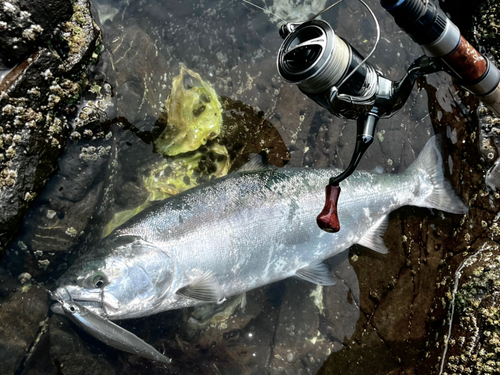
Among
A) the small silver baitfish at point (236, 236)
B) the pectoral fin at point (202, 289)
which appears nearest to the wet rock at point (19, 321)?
the small silver baitfish at point (236, 236)

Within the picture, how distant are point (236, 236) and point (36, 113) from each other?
1804 millimetres

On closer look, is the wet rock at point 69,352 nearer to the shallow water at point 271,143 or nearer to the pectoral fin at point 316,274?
the shallow water at point 271,143

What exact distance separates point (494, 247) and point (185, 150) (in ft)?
9.97

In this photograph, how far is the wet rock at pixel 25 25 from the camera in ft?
8.09

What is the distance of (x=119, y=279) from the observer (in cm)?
279

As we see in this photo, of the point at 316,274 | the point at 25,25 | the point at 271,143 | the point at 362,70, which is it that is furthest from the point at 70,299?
the point at 362,70

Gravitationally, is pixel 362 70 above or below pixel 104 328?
above

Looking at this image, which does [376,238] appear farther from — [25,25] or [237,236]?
[25,25]

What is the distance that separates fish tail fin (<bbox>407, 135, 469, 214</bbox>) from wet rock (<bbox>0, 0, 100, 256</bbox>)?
10.4 ft

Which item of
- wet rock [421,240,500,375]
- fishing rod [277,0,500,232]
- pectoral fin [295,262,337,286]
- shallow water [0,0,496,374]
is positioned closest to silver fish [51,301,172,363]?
shallow water [0,0,496,374]

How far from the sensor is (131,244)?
289cm

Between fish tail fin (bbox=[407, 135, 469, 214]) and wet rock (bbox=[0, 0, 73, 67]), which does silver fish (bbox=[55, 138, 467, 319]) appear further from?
wet rock (bbox=[0, 0, 73, 67])

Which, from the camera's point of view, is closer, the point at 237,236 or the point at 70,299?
the point at 70,299

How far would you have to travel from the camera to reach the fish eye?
2.75m
